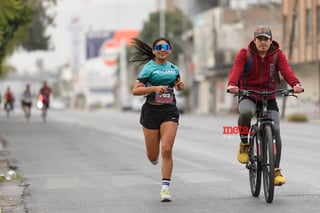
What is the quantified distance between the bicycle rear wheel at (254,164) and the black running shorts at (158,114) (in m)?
0.88

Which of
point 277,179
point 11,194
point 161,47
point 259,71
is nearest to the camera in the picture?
point 277,179

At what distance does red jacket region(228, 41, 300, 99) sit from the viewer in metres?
9.28

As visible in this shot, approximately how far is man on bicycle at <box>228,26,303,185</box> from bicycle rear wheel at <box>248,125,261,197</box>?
0.71ft

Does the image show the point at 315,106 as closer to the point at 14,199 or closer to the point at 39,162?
the point at 39,162

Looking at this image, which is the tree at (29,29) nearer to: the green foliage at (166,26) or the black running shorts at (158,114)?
the black running shorts at (158,114)

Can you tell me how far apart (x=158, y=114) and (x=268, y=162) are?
4.63 ft

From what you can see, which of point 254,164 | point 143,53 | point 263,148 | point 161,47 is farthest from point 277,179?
point 143,53

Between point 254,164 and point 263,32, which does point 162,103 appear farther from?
point 263,32

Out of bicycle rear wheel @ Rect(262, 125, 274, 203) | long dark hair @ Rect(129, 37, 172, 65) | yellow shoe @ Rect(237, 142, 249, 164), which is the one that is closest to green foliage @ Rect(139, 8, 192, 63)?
long dark hair @ Rect(129, 37, 172, 65)

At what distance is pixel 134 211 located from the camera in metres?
8.77

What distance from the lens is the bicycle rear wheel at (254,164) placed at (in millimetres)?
9297

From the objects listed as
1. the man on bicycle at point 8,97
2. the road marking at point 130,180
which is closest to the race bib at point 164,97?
the road marking at point 130,180

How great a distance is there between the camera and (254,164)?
31.1 ft

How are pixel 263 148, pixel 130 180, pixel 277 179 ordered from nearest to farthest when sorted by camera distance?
1. pixel 277 179
2. pixel 263 148
3. pixel 130 180
